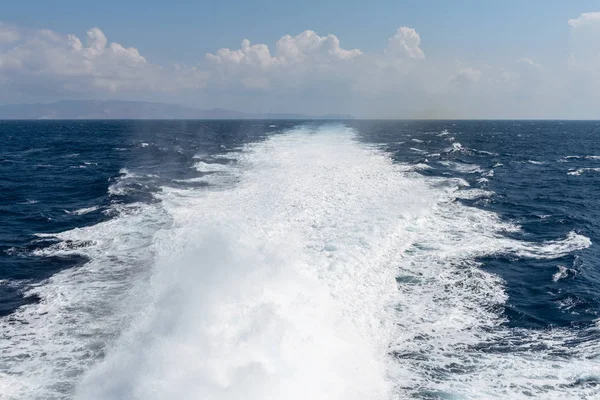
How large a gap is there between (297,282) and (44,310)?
1087cm

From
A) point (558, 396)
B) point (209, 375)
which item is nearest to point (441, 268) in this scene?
point (558, 396)

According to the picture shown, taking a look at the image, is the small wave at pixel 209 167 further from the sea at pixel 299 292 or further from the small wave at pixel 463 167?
the small wave at pixel 463 167

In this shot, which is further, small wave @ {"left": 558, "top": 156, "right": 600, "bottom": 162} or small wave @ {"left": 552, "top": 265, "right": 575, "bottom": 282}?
small wave @ {"left": 558, "top": 156, "right": 600, "bottom": 162}

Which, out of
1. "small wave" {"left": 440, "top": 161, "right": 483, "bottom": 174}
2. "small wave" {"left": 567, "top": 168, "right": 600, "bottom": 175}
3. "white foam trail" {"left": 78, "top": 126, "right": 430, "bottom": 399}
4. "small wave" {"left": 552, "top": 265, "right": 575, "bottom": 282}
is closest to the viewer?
"white foam trail" {"left": 78, "top": 126, "right": 430, "bottom": 399}

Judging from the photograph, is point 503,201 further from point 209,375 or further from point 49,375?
point 49,375

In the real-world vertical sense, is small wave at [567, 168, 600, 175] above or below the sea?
above

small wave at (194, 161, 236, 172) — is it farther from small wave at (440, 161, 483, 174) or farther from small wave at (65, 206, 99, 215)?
small wave at (440, 161, 483, 174)

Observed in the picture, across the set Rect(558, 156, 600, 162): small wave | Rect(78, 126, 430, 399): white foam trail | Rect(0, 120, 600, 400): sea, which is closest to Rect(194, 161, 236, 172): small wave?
Rect(0, 120, 600, 400): sea

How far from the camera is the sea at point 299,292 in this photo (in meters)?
13.0

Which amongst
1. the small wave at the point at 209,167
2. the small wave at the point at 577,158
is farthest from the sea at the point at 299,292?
the small wave at the point at 577,158

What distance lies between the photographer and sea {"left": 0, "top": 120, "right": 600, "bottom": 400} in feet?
42.5

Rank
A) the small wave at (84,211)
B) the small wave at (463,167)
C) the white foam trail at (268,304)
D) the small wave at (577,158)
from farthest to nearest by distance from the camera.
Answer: the small wave at (577,158) < the small wave at (463,167) < the small wave at (84,211) < the white foam trail at (268,304)

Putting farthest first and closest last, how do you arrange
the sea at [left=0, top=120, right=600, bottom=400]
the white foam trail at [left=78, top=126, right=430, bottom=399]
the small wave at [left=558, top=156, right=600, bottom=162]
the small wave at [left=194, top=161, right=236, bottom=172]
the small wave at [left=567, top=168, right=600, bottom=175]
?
the small wave at [left=558, top=156, right=600, bottom=162]
the small wave at [left=567, top=168, right=600, bottom=175]
the small wave at [left=194, top=161, right=236, bottom=172]
the sea at [left=0, top=120, right=600, bottom=400]
the white foam trail at [left=78, top=126, right=430, bottom=399]

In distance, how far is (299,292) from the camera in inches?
686
